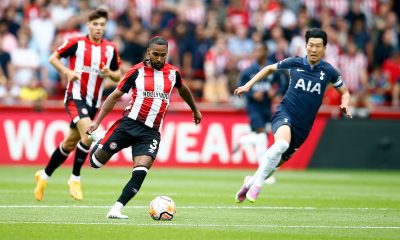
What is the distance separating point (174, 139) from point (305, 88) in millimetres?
10078

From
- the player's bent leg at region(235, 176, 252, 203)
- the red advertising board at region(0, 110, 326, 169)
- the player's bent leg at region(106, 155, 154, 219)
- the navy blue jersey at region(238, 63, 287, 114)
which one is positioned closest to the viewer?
the player's bent leg at region(106, 155, 154, 219)

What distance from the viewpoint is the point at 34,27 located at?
79.9 feet

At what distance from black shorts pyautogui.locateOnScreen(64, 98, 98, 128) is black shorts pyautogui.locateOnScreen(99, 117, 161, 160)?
8.03 feet

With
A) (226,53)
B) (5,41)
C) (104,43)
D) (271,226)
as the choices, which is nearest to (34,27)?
(5,41)

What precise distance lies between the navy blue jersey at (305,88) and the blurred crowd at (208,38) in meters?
9.20

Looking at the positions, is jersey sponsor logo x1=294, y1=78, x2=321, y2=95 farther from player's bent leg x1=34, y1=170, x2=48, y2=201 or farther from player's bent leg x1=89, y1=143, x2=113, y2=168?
player's bent leg x1=34, y1=170, x2=48, y2=201

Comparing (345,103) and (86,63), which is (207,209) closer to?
(345,103)

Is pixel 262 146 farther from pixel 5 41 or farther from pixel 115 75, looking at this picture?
pixel 5 41

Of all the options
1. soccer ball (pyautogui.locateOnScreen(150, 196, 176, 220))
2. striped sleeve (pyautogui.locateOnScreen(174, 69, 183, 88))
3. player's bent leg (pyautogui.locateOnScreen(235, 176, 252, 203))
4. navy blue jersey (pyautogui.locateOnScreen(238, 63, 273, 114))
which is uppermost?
striped sleeve (pyautogui.locateOnScreen(174, 69, 183, 88))

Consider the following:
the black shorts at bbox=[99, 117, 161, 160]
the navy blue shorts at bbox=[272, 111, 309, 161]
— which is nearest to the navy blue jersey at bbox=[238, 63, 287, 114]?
the navy blue shorts at bbox=[272, 111, 309, 161]

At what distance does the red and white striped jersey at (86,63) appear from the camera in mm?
14250

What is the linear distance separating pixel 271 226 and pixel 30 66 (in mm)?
14013

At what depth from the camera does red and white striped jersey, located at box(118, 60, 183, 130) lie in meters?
11.6

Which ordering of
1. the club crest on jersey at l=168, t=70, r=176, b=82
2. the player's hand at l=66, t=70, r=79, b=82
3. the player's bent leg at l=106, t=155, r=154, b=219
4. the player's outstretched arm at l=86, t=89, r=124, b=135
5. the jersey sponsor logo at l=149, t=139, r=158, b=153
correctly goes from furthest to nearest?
1. the player's hand at l=66, t=70, r=79, b=82
2. the club crest on jersey at l=168, t=70, r=176, b=82
3. the jersey sponsor logo at l=149, t=139, r=158, b=153
4. the player's outstretched arm at l=86, t=89, r=124, b=135
5. the player's bent leg at l=106, t=155, r=154, b=219
